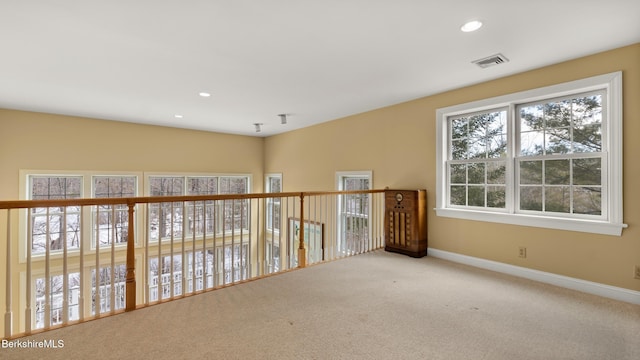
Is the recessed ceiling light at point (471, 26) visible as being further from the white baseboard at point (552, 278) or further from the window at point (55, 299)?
the window at point (55, 299)

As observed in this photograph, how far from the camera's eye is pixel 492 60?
289 centimetres

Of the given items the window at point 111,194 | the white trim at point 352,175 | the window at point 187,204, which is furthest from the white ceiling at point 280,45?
the window at point 187,204

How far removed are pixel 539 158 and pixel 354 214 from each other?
267cm

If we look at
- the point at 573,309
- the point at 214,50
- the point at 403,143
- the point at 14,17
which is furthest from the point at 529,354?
the point at 14,17

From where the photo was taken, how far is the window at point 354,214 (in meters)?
4.41

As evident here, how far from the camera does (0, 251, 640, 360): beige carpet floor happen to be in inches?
73.0

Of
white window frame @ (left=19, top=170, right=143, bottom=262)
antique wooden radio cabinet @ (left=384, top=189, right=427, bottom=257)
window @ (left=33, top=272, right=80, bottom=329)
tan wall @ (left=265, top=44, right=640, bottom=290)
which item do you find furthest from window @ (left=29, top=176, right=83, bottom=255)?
antique wooden radio cabinet @ (left=384, top=189, right=427, bottom=257)

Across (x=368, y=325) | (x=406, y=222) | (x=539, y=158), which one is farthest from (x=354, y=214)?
(x=368, y=325)

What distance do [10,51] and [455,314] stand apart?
14.9ft

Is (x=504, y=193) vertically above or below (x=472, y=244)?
above

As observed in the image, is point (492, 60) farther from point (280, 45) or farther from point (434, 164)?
point (280, 45)

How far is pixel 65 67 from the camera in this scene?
3.04 meters

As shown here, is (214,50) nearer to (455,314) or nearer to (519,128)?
(455,314)

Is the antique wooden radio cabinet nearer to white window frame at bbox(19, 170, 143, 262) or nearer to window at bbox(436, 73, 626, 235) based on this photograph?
window at bbox(436, 73, 626, 235)
